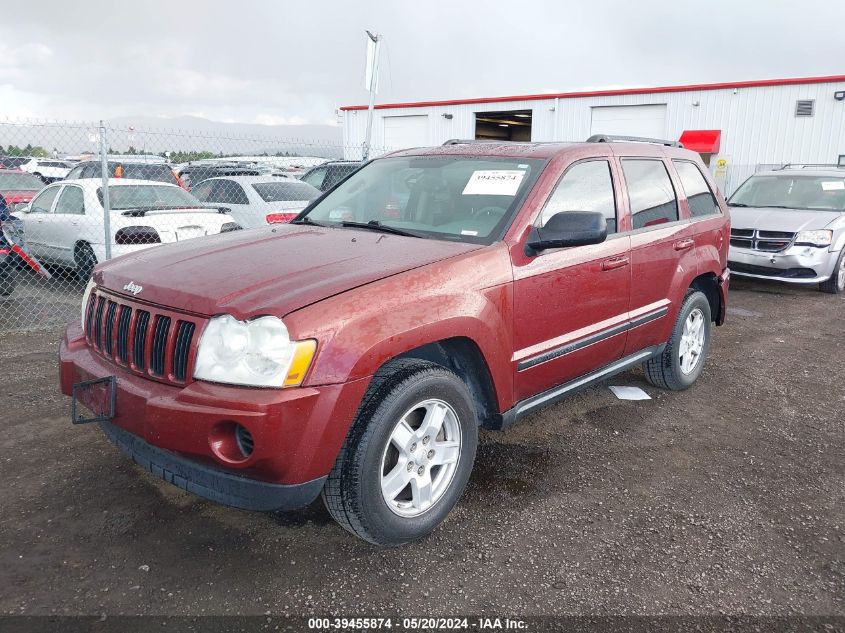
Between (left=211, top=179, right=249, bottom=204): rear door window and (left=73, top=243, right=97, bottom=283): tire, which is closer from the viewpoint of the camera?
(left=73, top=243, right=97, bottom=283): tire

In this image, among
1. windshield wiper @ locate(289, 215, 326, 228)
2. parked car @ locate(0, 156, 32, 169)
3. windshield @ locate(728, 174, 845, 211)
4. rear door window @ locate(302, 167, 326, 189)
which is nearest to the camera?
windshield wiper @ locate(289, 215, 326, 228)

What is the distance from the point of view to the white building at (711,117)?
64.9 feet

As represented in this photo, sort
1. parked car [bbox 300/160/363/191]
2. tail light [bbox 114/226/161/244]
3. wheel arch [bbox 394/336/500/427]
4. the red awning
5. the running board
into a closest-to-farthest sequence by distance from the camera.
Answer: wheel arch [bbox 394/336/500/427]
the running board
tail light [bbox 114/226/161/244]
parked car [bbox 300/160/363/191]
the red awning

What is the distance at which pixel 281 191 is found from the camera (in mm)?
10125

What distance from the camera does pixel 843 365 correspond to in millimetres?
5727

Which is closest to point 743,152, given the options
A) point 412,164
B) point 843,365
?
point 843,365

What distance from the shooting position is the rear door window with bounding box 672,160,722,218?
4695 mm

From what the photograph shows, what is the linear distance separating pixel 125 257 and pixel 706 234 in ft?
12.6

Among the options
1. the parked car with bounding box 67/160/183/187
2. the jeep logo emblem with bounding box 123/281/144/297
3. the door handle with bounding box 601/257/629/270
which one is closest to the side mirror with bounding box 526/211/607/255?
the door handle with bounding box 601/257/629/270

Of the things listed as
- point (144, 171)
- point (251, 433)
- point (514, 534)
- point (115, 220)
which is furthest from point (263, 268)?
point (144, 171)

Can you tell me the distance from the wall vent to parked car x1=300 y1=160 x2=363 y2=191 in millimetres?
14487

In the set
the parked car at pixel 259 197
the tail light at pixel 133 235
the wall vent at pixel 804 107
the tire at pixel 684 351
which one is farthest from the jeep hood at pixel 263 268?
the wall vent at pixel 804 107

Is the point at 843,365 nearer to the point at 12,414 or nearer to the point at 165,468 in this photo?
the point at 165,468

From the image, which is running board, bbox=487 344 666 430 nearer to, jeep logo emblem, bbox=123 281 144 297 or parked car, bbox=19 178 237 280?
jeep logo emblem, bbox=123 281 144 297
